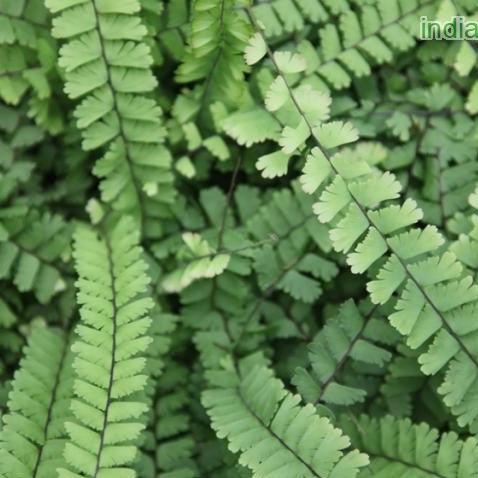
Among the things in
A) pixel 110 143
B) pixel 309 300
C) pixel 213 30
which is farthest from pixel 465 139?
pixel 110 143

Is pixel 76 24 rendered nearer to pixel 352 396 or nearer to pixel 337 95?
pixel 337 95

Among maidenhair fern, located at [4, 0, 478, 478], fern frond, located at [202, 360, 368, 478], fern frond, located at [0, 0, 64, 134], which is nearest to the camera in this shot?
fern frond, located at [202, 360, 368, 478]

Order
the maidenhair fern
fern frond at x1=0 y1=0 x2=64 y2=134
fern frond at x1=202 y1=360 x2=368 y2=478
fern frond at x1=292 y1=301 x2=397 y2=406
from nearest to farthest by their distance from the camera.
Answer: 1. fern frond at x1=202 y1=360 x2=368 y2=478
2. the maidenhair fern
3. fern frond at x1=292 y1=301 x2=397 y2=406
4. fern frond at x1=0 y1=0 x2=64 y2=134

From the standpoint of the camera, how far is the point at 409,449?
1925 millimetres

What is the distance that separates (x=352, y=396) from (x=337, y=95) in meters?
0.99

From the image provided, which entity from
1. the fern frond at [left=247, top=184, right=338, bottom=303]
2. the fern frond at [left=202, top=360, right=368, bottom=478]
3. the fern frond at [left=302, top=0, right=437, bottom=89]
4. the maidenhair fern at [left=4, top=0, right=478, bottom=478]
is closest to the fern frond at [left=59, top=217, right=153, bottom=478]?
the maidenhair fern at [left=4, top=0, right=478, bottom=478]

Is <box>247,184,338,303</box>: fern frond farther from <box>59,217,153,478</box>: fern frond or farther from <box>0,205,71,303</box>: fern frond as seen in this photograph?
<box>0,205,71,303</box>: fern frond

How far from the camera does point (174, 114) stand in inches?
91.5

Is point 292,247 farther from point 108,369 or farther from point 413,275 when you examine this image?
point 108,369

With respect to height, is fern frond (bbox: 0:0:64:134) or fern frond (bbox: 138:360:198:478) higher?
fern frond (bbox: 0:0:64:134)

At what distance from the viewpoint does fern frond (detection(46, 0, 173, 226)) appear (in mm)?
2018

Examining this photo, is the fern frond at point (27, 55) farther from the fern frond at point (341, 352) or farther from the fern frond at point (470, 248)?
the fern frond at point (470, 248)

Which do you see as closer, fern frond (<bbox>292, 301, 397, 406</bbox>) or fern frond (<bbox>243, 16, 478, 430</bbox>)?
fern frond (<bbox>243, 16, 478, 430</bbox>)

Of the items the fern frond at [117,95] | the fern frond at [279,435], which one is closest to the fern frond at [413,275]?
the fern frond at [279,435]
